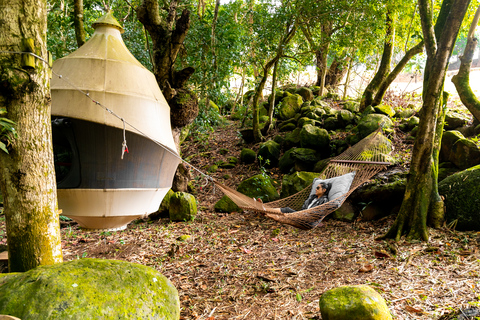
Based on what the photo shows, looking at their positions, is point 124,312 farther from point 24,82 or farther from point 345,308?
point 24,82

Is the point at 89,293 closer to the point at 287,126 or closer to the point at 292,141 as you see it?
the point at 292,141

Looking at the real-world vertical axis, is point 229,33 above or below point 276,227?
above

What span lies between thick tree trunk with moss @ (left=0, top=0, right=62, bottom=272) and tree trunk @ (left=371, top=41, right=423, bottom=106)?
578cm

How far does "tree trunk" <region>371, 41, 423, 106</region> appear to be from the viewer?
5946mm

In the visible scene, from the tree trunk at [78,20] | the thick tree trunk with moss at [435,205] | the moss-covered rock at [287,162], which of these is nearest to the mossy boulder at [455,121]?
the thick tree trunk with moss at [435,205]

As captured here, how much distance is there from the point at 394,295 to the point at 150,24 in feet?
13.0

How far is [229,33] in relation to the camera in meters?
5.04

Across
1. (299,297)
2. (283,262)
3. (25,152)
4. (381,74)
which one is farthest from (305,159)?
(25,152)

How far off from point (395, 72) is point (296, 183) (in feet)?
10.2

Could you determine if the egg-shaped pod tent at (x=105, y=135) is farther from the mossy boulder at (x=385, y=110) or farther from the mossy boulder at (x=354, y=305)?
the mossy boulder at (x=385, y=110)

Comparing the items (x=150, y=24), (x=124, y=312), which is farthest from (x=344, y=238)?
(x=150, y=24)

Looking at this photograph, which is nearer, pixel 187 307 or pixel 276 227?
pixel 187 307

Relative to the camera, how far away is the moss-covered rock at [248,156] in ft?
22.0

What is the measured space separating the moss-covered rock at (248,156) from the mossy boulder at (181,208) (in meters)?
2.27
